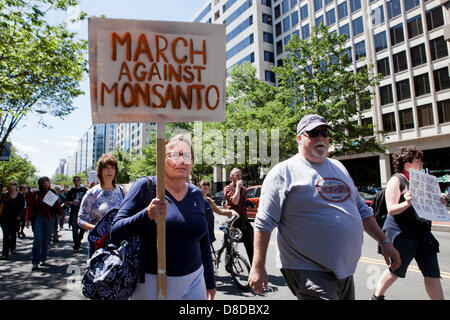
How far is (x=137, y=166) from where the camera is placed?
47.1 m

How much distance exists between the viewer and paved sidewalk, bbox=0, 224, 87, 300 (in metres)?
4.67

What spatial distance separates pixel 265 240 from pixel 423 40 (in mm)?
31637

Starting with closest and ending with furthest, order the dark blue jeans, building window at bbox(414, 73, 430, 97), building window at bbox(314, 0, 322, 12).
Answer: the dark blue jeans < building window at bbox(414, 73, 430, 97) < building window at bbox(314, 0, 322, 12)

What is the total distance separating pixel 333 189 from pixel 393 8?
1328 inches

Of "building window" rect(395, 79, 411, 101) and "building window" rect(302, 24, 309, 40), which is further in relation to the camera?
"building window" rect(302, 24, 309, 40)

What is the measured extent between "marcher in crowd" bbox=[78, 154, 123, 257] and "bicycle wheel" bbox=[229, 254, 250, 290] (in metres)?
2.06

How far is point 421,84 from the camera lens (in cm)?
2736

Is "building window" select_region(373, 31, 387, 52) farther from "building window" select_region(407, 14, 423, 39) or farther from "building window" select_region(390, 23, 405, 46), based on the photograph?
"building window" select_region(407, 14, 423, 39)

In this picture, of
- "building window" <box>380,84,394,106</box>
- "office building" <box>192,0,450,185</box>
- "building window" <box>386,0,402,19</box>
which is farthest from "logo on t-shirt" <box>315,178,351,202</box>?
"building window" <box>386,0,402,19</box>

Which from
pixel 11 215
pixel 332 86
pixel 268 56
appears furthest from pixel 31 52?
pixel 268 56

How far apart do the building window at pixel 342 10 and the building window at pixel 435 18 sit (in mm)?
8224

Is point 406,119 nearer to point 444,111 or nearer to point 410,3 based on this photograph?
point 444,111

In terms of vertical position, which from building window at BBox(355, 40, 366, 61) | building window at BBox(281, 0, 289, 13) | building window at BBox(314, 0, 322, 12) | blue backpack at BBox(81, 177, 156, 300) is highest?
building window at BBox(281, 0, 289, 13)

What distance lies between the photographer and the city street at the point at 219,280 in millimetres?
4414
